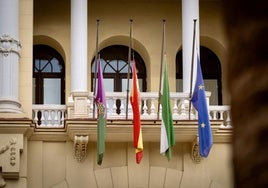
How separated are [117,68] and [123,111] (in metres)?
3.35

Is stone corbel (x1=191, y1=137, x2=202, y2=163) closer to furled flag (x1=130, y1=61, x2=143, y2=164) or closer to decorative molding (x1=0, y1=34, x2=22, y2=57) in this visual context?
furled flag (x1=130, y1=61, x2=143, y2=164)

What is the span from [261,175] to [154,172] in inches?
686

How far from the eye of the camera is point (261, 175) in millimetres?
1454

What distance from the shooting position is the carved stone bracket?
18.1m

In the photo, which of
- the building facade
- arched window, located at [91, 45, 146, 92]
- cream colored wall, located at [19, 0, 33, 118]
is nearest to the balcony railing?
the building facade

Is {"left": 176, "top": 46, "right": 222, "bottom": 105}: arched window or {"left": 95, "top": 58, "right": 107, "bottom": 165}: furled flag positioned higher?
{"left": 176, "top": 46, "right": 222, "bottom": 105}: arched window

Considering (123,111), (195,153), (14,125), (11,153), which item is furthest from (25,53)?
(195,153)

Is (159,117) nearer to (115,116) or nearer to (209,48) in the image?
(115,116)

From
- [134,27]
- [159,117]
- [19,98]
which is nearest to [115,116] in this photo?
[159,117]

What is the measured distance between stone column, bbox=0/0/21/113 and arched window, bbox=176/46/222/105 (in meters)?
5.00

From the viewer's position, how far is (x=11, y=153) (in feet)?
57.7

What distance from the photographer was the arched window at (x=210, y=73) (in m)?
21.8

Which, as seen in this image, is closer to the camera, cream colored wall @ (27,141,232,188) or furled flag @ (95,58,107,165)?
furled flag @ (95,58,107,165)

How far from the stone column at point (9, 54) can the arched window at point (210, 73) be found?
197 inches
